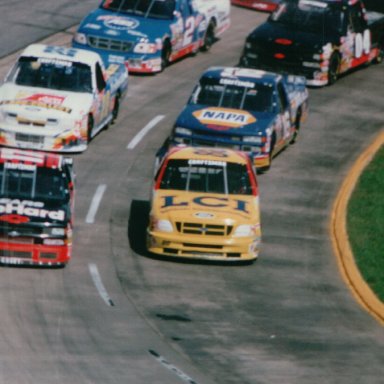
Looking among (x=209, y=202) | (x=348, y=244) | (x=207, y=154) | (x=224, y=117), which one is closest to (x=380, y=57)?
(x=224, y=117)

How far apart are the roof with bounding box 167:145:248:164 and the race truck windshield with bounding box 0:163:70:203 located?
2389 mm

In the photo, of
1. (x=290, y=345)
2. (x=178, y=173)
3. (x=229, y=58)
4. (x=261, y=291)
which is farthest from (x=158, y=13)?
(x=290, y=345)

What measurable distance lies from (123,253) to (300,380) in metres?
5.46

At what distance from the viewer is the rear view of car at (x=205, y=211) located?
77.7 feet

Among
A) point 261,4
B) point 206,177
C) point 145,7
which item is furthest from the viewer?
point 261,4

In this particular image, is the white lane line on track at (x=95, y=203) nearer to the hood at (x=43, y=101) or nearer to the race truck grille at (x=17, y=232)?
the hood at (x=43, y=101)

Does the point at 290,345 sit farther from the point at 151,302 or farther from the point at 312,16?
the point at 312,16

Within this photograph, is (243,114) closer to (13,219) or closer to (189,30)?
(13,219)

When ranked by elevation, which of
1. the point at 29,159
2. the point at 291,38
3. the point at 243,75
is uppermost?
the point at 29,159

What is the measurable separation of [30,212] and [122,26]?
38.4 feet

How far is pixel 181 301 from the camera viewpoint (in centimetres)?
2238

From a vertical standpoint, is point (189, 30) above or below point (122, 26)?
below

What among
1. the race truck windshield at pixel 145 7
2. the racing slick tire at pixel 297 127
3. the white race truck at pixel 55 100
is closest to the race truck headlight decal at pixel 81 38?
the race truck windshield at pixel 145 7

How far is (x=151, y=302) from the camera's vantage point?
72.9 feet
